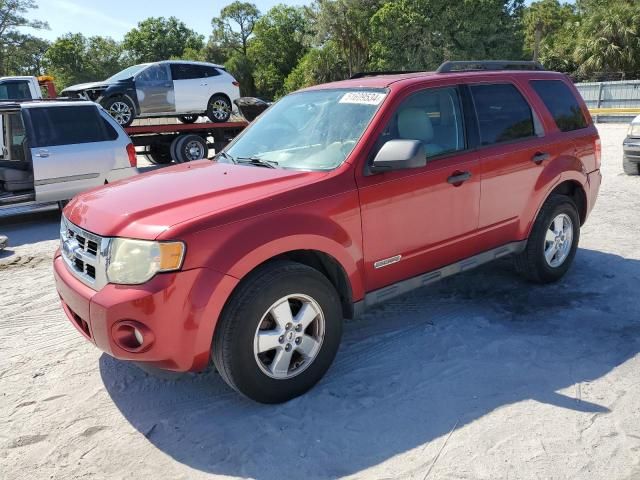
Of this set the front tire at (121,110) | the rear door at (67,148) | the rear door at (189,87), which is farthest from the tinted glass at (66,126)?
the rear door at (189,87)

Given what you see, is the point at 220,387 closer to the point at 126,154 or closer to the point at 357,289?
the point at 357,289

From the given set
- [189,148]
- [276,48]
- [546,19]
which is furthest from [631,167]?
[276,48]

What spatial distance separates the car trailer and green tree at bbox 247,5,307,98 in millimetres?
52378

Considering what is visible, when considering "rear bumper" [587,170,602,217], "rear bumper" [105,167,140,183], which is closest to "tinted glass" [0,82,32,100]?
"rear bumper" [105,167,140,183]

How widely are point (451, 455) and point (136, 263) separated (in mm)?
1841

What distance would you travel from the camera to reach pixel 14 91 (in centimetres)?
1321

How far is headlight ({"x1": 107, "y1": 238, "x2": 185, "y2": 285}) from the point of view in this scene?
2.76 m

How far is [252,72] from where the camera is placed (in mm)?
68688

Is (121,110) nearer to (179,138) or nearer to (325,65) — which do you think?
(179,138)

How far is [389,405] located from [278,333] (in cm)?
76

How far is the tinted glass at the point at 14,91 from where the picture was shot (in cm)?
1299

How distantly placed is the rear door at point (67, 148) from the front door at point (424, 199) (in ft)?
19.8

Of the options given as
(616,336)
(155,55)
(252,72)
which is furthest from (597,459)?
(155,55)

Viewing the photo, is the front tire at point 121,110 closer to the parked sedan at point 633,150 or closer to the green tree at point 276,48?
the parked sedan at point 633,150
